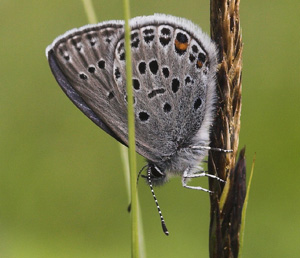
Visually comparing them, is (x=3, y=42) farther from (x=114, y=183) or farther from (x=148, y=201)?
(x=148, y=201)

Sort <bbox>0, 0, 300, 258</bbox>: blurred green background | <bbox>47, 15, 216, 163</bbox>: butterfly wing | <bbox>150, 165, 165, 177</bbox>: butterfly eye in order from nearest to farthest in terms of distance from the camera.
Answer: <bbox>47, 15, 216, 163</bbox>: butterfly wing, <bbox>150, 165, 165, 177</bbox>: butterfly eye, <bbox>0, 0, 300, 258</bbox>: blurred green background

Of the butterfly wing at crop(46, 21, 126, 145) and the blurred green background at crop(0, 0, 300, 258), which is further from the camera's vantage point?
the blurred green background at crop(0, 0, 300, 258)

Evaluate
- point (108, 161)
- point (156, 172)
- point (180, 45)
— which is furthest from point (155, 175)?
point (108, 161)

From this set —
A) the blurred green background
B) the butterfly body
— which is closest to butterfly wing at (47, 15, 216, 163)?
the butterfly body

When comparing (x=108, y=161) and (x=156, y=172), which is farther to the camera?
(x=108, y=161)

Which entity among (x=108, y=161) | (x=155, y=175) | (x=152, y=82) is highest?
(x=152, y=82)

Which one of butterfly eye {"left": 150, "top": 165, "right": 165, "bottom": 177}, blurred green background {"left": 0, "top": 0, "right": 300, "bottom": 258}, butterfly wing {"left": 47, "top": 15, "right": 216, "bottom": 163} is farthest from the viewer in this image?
blurred green background {"left": 0, "top": 0, "right": 300, "bottom": 258}

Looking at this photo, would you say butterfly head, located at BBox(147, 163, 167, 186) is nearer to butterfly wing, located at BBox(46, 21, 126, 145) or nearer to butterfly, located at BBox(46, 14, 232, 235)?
butterfly, located at BBox(46, 14, 232, 235)

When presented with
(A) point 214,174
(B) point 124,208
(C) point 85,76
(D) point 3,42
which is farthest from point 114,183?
(A) point 214,174

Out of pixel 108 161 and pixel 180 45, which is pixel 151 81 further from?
pixel 108 161
